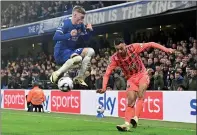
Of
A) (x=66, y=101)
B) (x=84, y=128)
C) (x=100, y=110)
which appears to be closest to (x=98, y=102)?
(x=100, y=110)

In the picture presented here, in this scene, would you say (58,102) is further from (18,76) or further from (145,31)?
(145,31)

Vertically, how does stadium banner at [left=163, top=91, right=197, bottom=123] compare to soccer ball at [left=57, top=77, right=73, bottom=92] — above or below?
below

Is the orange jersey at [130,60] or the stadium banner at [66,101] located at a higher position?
the orange jersey at [130,60]

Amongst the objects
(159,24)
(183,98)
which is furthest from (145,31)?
(183,98)

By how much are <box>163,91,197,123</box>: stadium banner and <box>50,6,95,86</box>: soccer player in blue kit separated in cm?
640

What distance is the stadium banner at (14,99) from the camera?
24078 mm

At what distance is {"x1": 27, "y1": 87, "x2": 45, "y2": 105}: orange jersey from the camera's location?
21.2 m

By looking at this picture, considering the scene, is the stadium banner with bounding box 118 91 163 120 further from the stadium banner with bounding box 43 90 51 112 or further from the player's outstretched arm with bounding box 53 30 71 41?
the player's outstretched arm with bounding box 53 30 71 41

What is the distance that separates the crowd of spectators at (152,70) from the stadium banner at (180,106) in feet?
1.20

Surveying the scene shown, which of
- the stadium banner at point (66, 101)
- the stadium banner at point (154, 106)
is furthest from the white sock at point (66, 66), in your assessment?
the stadium banner at point (66, 101)

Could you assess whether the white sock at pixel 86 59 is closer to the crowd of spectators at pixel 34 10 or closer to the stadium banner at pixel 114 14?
the stadium banner at pixel 114 14

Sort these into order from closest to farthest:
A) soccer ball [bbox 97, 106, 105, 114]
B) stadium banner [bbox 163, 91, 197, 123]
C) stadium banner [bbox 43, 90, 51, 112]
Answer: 1. stadium banner [bbox 163, 91, 197, 123]
2. soccer ball [bbox 97, 106, 105, 114]
3. stadium banner [bbox 43, 90, 51, 112]

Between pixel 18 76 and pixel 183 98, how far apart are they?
36.0 feet

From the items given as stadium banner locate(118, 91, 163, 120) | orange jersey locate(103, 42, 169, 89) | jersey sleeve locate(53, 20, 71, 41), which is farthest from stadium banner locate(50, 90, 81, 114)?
jersey sleeve locate(53, 20, 71, 41)
